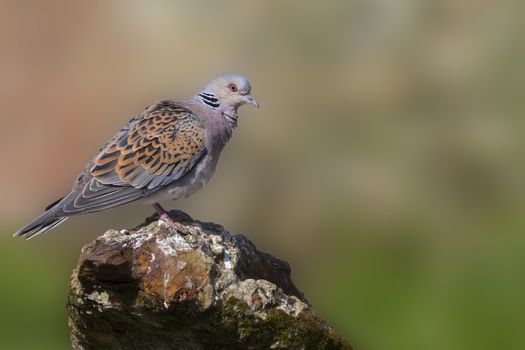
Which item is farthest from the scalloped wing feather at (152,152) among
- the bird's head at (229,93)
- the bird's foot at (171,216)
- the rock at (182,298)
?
the rock at (182,298)

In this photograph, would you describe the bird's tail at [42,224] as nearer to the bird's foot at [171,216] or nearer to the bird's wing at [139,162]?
the bird's wing at [139,162]

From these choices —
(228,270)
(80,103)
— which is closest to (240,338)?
(228,270)

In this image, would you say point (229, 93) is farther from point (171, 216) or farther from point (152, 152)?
point (171, 216)

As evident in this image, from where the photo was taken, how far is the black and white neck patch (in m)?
6.05

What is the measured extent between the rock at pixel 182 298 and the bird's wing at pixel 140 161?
1.99 ft

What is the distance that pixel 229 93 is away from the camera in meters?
6.10

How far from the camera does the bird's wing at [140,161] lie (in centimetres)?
557

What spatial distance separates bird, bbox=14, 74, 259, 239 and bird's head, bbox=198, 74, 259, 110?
0.19 metres

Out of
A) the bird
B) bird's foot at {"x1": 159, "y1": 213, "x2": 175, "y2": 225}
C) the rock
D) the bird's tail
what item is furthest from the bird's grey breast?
the rock

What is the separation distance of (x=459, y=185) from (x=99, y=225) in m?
3.36

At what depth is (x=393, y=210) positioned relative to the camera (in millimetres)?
10023

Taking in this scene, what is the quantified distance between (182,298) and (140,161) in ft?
3.91

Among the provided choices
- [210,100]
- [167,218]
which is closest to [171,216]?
[167,218]

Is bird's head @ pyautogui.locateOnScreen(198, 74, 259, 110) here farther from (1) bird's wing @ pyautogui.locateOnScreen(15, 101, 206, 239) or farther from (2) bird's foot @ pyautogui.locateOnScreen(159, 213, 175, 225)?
(2) bird's foot @ pyautogui.locateOnScreen(159, 213, 175, 225)
